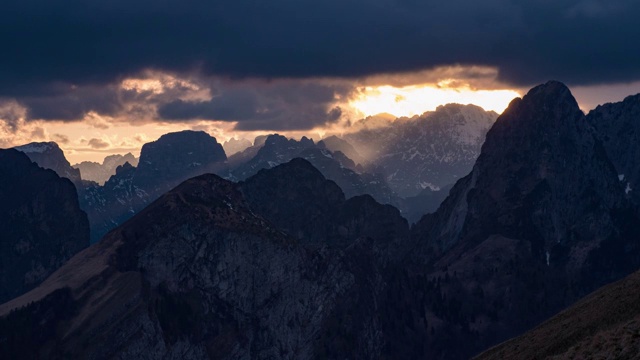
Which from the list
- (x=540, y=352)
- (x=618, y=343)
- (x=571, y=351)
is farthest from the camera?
(x=540, y=352)

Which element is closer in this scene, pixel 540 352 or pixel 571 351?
pixel 571 351

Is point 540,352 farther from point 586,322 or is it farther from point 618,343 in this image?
point 618,343

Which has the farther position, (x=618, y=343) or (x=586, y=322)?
(x=586, y=322)

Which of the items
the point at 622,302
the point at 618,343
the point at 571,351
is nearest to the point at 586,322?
the point at 622,302

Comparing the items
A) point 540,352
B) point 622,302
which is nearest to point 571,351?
point 540,352

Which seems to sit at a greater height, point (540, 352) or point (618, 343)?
point (618, 343)

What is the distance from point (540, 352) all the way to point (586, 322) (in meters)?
13.7

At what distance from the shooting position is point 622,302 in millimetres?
198000

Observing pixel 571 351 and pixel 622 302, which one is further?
pixel 622 302

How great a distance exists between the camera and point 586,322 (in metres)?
196

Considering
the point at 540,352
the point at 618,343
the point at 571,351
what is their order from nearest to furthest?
the point at 618,343, the point at 571,351, the point at 540,352

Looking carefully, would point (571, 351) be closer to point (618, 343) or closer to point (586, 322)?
point (618, 343)

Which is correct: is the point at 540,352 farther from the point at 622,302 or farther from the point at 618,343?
the point at 618,343

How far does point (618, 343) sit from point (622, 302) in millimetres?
58783
